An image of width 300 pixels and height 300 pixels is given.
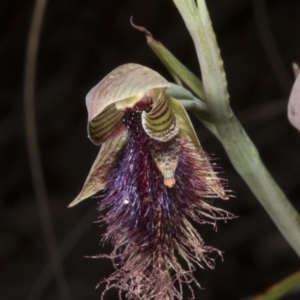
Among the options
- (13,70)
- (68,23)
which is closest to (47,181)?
(13,70)

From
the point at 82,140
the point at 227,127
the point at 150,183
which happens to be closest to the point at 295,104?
the point at 227,127

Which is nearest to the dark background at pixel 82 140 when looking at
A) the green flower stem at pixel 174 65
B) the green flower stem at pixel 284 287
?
the green flower stem at pixel 284 287

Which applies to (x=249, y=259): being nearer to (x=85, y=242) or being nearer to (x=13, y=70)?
(x=85, y=242)

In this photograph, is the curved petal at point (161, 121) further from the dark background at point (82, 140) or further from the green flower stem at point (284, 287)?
the dark background at point (82, 140)

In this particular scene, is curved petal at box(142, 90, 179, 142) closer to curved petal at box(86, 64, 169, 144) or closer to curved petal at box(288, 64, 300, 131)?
curved petal at box(86, 64, 169, 144)

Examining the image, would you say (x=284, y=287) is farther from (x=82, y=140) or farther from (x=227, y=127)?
(x=82, y=140)

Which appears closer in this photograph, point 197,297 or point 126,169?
point 126,169
